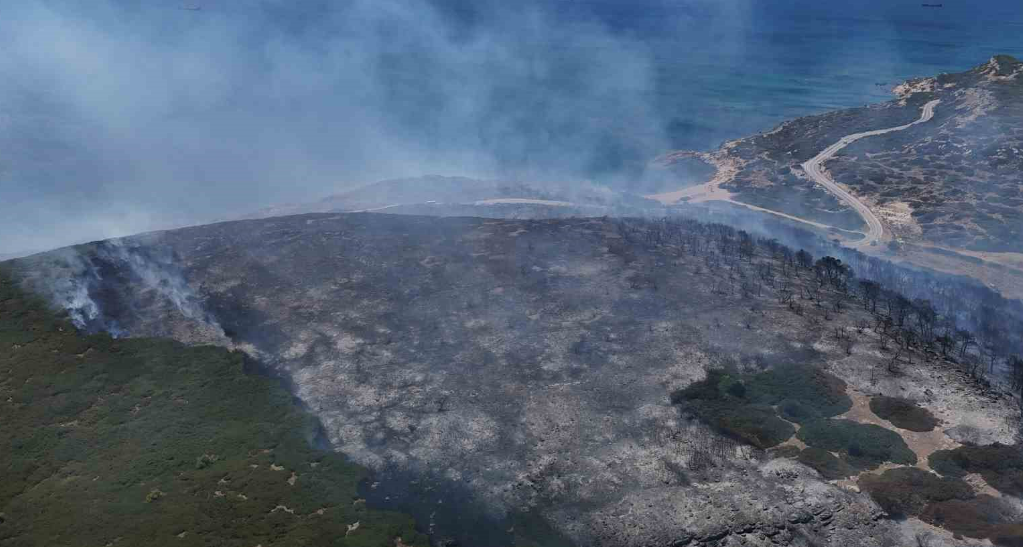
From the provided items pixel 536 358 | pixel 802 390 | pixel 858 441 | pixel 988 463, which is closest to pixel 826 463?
pixel 858 441

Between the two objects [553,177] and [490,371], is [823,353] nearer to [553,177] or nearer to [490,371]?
[490,371]

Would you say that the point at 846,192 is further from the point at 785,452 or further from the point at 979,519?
the point at 979,519

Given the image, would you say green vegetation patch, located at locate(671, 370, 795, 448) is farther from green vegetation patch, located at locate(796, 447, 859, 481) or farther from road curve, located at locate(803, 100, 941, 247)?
road curve, located at locate(803, 100, 941, 247)

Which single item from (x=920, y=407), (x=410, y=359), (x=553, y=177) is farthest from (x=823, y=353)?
(x=553, y=177)

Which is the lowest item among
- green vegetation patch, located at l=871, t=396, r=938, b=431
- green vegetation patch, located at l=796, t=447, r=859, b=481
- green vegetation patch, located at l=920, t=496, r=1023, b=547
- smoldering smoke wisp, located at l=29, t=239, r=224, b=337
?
green vegetation patch, located at l=920, t=496, r=1023, b=547

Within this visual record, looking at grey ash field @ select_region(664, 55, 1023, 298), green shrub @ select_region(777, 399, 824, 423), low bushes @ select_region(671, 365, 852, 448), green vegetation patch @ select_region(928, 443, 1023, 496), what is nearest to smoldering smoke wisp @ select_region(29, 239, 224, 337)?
low bushes @ select_region(671, 365, 852, 448)

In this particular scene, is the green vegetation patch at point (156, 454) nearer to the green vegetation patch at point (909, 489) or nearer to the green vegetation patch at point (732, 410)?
the green vegetation patch at point (732, 410)

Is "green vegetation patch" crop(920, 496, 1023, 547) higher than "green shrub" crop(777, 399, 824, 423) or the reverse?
the reverse

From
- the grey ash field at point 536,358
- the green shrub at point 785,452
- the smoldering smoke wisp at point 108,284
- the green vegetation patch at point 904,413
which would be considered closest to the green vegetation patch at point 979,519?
the grey ash field at point 536,358
